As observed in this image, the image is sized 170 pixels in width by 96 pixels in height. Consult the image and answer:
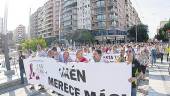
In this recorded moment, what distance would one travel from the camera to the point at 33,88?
1462 cm

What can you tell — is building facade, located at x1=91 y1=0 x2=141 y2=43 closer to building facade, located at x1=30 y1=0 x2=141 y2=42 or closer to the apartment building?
building facade, located at x1=30 y1=0 x2=141 y2=42

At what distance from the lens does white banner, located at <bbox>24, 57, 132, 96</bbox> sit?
8414mm

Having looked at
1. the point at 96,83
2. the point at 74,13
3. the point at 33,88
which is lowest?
the point at 33,88

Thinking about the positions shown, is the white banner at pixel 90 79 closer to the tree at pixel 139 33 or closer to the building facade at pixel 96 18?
the building facade at pixel 96 18

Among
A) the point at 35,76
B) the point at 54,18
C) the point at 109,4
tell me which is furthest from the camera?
the point at 54,18

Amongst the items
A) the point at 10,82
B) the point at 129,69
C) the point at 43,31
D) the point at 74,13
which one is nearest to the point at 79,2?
the point at 74,13

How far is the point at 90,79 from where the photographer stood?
9.14 meters

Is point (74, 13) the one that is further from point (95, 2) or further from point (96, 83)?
point (96, 83)

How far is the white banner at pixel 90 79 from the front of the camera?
841 centimetres

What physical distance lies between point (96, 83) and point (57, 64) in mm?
2684

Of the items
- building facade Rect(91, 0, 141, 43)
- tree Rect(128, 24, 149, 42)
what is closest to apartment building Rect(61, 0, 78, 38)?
building facade Rect(91, 0, 141, 43)

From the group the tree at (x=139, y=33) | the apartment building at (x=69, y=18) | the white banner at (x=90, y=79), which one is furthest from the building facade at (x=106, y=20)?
the white banner at (x=90, y=79)

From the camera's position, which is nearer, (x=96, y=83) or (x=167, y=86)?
(x=96, y=83)

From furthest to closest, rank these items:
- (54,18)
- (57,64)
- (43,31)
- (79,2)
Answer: (43,31) → (54,18) → (79,2) → (57,64)
